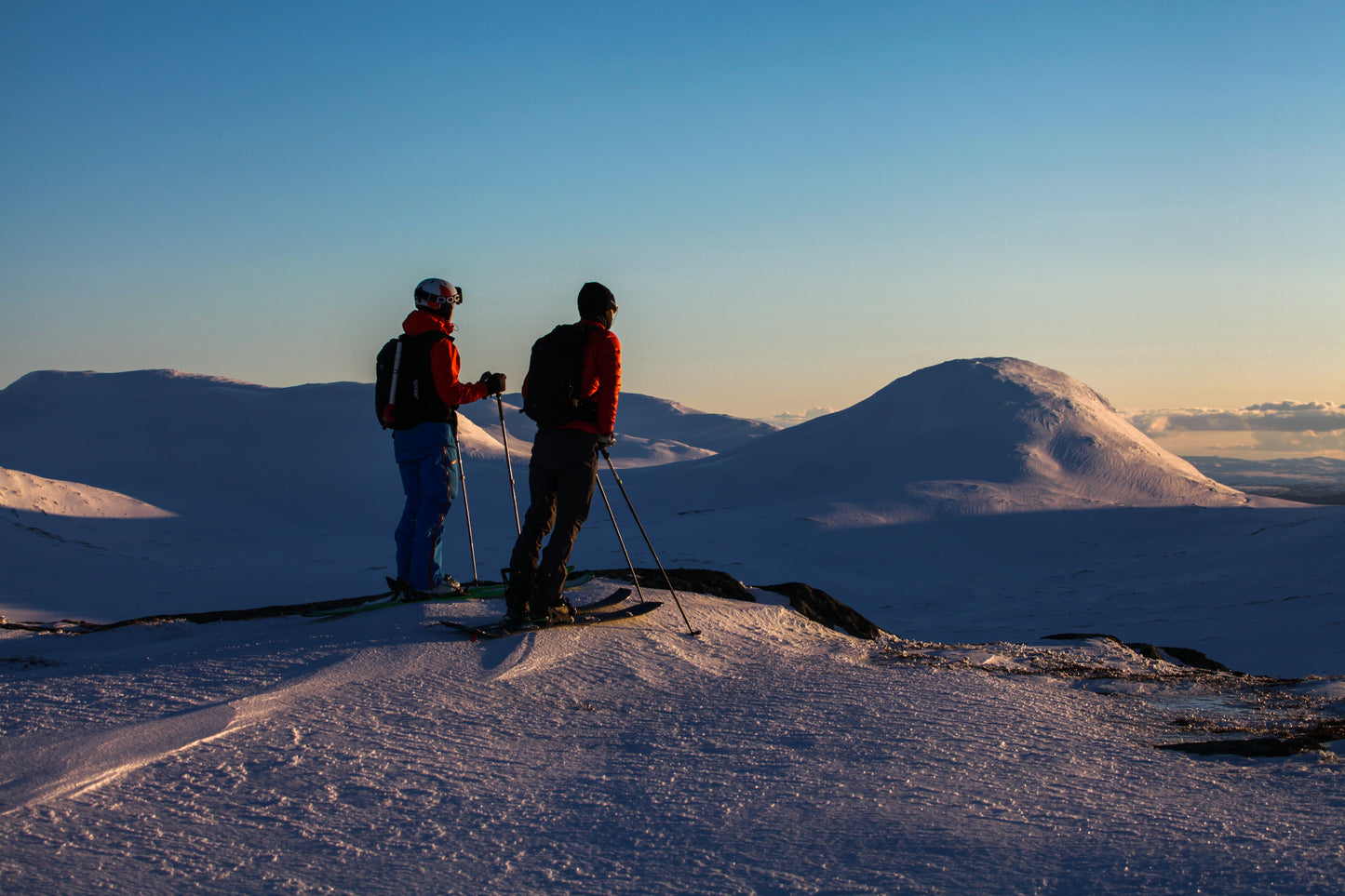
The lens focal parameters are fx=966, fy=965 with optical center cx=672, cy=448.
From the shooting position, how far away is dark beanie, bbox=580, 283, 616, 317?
456 centimetres

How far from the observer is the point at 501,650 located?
14.0ft

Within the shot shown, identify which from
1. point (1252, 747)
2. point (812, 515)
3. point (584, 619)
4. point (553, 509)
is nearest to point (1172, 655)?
point (1252, 747)

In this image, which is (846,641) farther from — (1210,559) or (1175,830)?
(1210,559)

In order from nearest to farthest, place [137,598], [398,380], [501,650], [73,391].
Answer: [501,650] → [398,380] → [137,598] → [73,391]

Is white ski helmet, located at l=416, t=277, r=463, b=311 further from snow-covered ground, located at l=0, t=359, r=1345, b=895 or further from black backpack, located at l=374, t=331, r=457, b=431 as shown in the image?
snow-covered ground, located at l=0, t=359, r=1345, b=895

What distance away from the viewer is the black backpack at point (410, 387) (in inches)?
208

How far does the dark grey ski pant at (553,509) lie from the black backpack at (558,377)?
3.6 inches

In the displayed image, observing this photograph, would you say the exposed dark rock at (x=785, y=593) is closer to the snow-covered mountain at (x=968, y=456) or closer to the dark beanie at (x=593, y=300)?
the dark beanie at (x=593, y=300)

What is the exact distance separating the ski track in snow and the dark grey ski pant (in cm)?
28

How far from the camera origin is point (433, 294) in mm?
5359

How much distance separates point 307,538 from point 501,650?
495 inches

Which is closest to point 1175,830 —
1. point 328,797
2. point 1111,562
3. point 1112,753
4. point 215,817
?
point 1112,753

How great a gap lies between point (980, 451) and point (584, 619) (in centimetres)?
1641

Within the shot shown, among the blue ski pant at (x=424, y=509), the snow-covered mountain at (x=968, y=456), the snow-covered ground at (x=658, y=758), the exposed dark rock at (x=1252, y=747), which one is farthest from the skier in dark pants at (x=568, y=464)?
the snow-covered mountain at (x=968, y=456)
